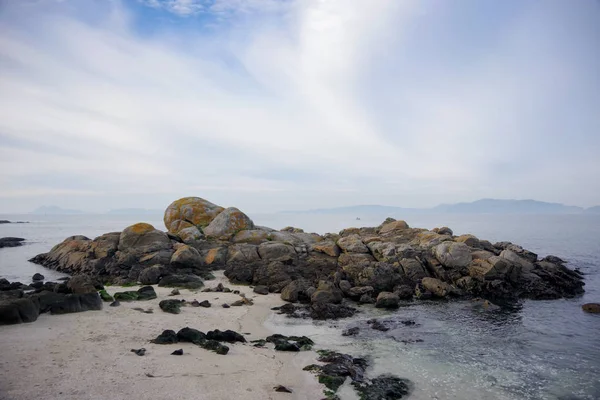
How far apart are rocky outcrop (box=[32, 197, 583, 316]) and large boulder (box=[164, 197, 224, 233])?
1.31m

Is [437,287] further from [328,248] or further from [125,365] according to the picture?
[125,365]

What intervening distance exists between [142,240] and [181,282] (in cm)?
1027

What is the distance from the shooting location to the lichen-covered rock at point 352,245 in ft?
98.0

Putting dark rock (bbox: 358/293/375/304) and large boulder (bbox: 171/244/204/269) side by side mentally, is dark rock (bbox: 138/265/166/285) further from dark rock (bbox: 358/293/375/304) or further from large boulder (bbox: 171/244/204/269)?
dark rock (bbox: 358/293/375/304)

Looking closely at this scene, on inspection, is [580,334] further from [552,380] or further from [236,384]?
[236,384]

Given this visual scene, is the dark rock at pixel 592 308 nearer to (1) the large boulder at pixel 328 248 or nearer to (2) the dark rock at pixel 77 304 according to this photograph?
(1) the large boulder at pixel 328 248

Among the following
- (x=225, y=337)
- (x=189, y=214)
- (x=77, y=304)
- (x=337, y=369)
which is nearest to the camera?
(x=337, y=369)

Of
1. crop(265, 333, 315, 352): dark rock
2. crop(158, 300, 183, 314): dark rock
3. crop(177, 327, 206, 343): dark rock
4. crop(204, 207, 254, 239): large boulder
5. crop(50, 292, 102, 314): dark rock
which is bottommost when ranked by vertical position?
crop(265, 333, 315, 352): dark rock

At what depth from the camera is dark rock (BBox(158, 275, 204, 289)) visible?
73.0 feet

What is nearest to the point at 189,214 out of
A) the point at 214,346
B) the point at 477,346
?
the point at 214,346

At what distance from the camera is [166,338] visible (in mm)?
12070

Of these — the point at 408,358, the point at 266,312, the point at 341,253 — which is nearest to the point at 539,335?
the point at 408,358

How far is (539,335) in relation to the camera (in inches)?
630

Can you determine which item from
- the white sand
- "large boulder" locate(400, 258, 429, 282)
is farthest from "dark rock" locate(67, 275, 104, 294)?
"large boulder" locate(400, 258, 429, 282)
